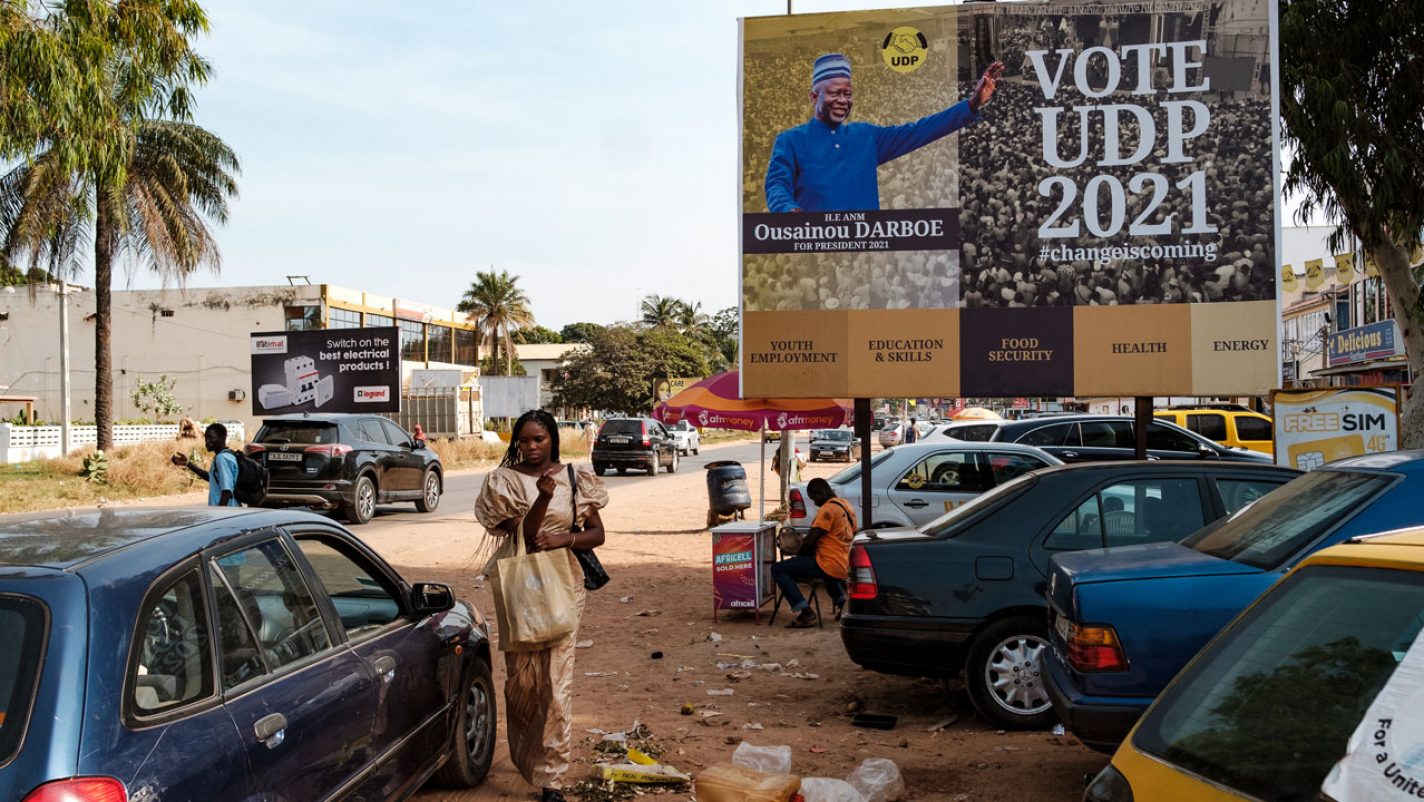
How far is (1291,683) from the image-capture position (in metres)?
2.32

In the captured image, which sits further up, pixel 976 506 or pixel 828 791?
pixel 976 506

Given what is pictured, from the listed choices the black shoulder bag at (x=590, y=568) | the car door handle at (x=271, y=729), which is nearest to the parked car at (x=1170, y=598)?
the black shoulder bag at (x=590, y=568)

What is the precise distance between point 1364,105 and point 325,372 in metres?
30.2

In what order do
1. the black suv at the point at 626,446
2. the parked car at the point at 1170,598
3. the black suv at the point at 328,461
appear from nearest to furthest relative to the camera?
the parked car at the point at 1170,598, the black suv at the point at 328,461, the black suv at the point at 626,446

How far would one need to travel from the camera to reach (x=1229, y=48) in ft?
30.4

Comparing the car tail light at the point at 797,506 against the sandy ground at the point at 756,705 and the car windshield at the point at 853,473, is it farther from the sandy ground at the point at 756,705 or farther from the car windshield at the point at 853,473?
the sandy ground at the point at 756,705

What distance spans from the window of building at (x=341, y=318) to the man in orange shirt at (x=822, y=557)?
4826cm

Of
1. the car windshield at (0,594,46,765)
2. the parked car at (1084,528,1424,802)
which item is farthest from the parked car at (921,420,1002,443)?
the car windshield at (0,594,46,765)

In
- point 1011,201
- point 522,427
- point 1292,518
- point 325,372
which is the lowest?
point 1292,518

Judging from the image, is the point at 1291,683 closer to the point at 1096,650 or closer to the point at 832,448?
the point at 1096,650

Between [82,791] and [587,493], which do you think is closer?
[82,791]

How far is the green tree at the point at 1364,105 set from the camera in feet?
40.6

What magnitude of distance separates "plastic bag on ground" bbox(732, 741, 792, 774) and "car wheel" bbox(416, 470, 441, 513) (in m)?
15.8

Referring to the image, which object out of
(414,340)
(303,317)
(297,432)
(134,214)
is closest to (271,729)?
(297,432)
